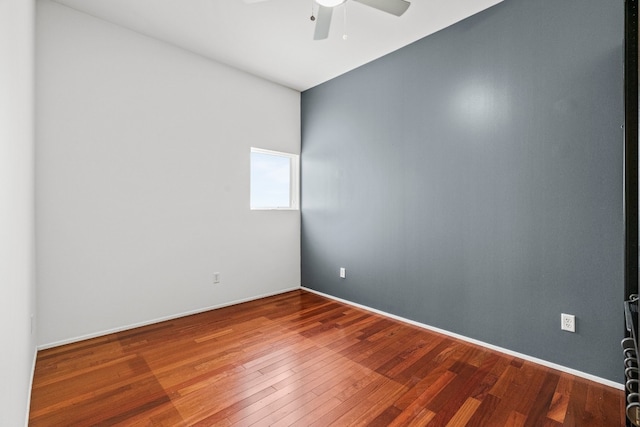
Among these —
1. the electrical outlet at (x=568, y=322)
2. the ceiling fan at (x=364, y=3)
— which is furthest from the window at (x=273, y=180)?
the electrical outlet at (x=568, y=322)

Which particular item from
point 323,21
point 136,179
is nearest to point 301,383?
point 136,179

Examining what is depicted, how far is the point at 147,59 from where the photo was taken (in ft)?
9.59

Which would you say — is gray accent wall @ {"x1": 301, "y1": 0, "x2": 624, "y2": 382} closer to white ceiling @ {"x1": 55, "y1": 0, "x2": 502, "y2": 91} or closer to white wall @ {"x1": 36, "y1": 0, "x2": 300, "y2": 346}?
white ceiling @ {"x1": 55, "y1": 0, "x2": 502, "y2": 91}

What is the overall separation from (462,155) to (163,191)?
2.89 meters

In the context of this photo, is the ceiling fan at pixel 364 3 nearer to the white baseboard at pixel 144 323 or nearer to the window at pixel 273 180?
the window at pixel 273 180

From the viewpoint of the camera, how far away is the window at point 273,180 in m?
3.93

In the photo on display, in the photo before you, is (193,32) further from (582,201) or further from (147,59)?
(582,201)

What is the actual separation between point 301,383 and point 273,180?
2757 millimetres

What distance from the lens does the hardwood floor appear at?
1.66 m

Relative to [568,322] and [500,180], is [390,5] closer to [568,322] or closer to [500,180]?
[500,180]

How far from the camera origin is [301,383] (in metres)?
1.97

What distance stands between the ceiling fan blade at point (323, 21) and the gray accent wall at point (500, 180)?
1141 millimetres

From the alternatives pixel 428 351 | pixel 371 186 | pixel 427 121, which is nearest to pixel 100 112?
pixel 371 186

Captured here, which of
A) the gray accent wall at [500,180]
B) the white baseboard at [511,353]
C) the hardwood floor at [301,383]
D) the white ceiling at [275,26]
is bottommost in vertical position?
the hardwood floor at [301,383]
